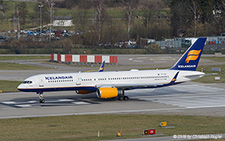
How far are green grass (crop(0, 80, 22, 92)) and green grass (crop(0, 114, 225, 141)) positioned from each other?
74.5 ft

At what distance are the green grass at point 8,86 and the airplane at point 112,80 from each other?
511 inches

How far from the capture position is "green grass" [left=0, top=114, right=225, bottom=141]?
30.4 meters

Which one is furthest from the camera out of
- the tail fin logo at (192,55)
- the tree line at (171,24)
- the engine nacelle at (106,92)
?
the tree line at (171,24)

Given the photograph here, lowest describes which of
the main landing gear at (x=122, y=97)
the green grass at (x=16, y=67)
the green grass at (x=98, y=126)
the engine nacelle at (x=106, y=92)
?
the green grass at (x=98, y=126)

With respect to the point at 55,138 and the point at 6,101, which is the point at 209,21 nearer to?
the point at 6,101

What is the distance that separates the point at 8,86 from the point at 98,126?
1283 inches

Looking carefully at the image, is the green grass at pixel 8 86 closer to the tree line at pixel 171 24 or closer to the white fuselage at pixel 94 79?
the white fuselage at pixel 94 79

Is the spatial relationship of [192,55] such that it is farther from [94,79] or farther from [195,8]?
[195,8]

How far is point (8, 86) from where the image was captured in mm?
62688

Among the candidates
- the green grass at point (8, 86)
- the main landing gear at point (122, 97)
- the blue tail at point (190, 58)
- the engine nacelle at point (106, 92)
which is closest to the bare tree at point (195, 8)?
the blue tail at point (190, 58)

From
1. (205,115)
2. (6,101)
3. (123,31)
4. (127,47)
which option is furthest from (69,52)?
(205,115)

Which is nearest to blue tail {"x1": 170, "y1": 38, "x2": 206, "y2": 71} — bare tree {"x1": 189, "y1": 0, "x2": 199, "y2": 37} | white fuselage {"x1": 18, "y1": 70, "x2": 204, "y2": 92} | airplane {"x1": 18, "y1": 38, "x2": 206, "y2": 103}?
airplane {"x1": 18, "y1": 38, "x2": 206, "y2": 103}

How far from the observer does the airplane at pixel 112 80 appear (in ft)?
157

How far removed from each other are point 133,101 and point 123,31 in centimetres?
11719
